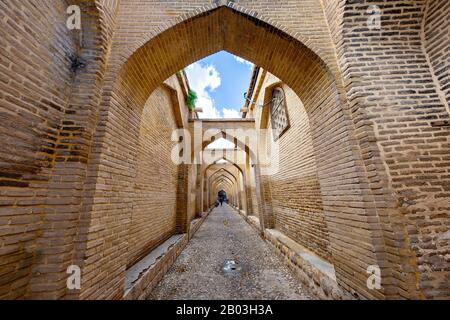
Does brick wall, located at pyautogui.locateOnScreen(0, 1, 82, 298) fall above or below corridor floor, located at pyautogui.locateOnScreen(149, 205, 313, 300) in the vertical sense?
above

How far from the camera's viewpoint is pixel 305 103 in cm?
349

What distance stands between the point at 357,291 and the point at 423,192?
145cm

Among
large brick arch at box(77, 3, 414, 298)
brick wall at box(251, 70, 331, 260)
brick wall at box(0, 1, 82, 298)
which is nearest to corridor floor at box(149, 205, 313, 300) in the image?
brick wall at box(251, 70, 331, 260)

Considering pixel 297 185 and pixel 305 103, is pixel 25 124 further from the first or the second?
pixel 297 185

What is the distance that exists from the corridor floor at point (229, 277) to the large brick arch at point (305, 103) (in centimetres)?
130

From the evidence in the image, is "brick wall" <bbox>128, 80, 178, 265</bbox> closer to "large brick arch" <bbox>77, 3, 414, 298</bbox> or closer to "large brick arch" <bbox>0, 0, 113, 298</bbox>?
"large brick arch" <bbox>77, 3, 414, 298</bbox>

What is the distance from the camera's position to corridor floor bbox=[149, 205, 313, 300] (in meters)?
3.42

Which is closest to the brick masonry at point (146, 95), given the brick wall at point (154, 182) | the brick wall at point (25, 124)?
the brick wall at point (25, 124)

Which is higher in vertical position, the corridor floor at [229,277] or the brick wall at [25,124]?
the brick wall at [25,124]

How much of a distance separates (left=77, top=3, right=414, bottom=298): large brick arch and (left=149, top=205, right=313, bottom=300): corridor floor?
1.30 m

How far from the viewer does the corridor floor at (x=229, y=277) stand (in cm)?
342

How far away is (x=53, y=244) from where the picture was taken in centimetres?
193

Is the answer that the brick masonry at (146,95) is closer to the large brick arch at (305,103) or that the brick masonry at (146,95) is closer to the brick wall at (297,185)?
the large brick arch at (305,103)
